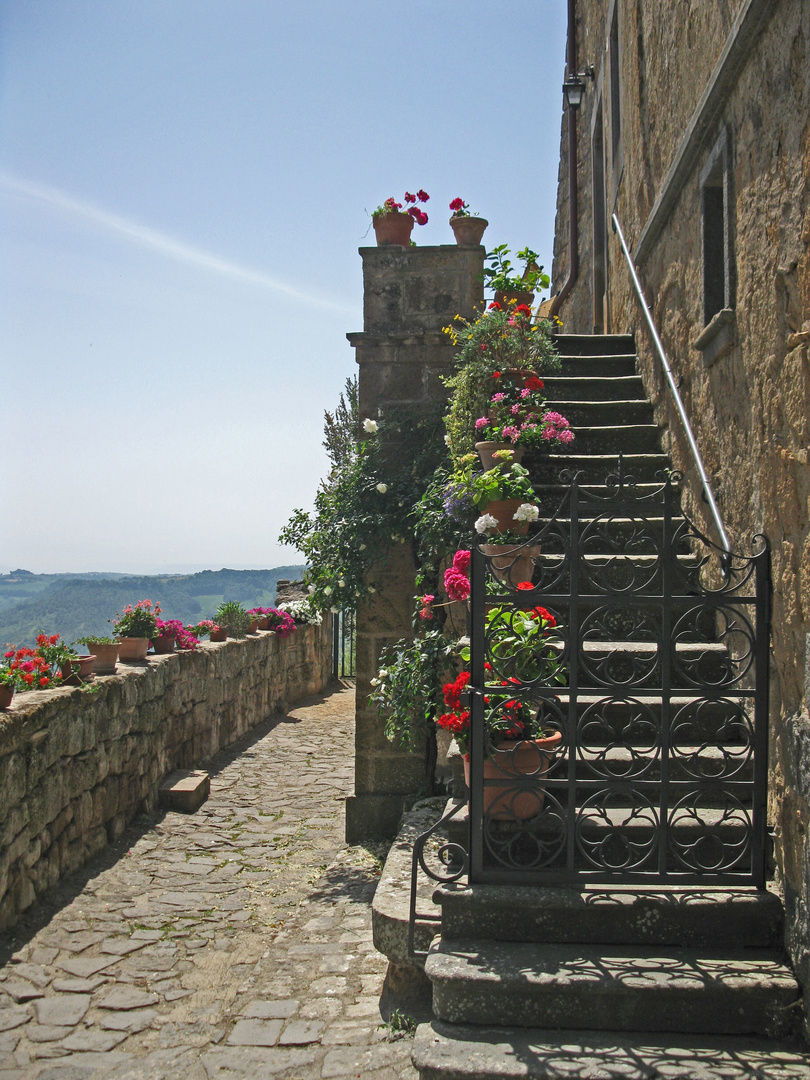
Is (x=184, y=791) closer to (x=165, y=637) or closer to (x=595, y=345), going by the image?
(x=165, y=637)

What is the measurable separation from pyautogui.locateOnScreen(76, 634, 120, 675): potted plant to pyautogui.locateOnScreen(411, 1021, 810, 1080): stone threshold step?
4.16 metres

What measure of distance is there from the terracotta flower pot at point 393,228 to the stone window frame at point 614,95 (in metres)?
2.25

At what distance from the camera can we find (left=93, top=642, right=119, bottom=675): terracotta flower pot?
6.36 metres

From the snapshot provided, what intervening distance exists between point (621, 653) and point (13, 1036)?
10.3 feet

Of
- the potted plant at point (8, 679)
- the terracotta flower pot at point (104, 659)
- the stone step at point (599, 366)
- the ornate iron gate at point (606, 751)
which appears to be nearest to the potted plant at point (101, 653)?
the terracotta flower pot at point (104, 659)

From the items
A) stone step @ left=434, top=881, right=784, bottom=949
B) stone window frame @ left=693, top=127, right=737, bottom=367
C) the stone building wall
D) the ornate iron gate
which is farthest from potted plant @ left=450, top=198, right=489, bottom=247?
stone step @ left=434, top=881, right=784, bottom=949

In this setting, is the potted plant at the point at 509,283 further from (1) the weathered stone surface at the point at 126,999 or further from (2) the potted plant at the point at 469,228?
(1) the weathered stone surface at the point at 126,999

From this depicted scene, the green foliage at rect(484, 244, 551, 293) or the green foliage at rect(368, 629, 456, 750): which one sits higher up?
the green foliage at rect(484, 244, 551, 293)

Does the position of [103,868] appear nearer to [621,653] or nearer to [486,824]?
[486,824]

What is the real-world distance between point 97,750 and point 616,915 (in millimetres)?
3810

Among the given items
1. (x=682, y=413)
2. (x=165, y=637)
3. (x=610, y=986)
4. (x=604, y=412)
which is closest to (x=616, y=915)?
(x=610, y=986)

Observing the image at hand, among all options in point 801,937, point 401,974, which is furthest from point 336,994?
point 801,937

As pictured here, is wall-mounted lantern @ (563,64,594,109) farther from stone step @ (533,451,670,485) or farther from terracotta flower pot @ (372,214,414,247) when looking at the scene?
stone step @ (533,451,670,485)

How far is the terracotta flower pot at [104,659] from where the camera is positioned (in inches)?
250
